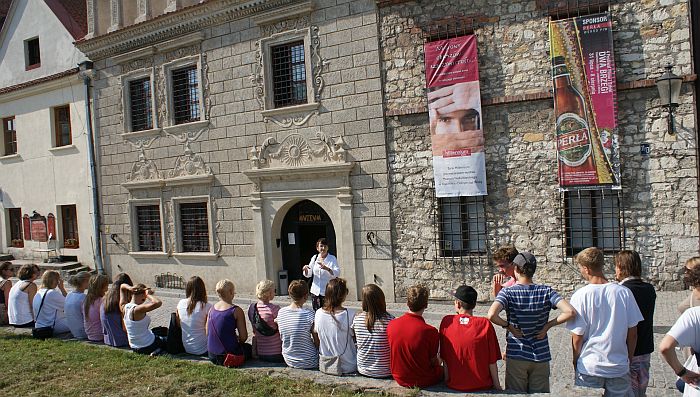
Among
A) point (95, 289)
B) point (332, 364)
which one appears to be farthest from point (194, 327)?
point (332, 364)

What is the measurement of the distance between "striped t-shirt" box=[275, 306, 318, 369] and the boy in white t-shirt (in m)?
3.10

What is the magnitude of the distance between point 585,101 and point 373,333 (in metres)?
7.15

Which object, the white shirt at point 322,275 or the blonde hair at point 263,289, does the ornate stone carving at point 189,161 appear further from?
the blonde hair at point 263,289

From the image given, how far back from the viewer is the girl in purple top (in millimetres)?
7117

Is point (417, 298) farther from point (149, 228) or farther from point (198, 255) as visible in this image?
point (149, 228)

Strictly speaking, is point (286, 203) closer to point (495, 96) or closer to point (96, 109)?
point (495, 96)

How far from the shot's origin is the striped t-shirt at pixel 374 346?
6.20 meters

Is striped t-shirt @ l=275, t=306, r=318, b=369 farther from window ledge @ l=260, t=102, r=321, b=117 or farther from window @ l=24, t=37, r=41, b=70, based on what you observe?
window @ l=24, t=37, r=41, b=70

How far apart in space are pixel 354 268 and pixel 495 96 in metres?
5.01

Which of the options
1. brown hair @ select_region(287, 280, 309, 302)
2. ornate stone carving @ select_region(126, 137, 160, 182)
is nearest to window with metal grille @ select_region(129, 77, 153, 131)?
ornate stone carving @ select_region(126, 137, 160, 182)

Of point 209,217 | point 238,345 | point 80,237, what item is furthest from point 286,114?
point 80,237

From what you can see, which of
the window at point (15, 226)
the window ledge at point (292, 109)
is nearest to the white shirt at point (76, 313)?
the window ledge at point (292, 109)

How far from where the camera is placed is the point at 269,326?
716cm

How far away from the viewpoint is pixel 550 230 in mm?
11492
